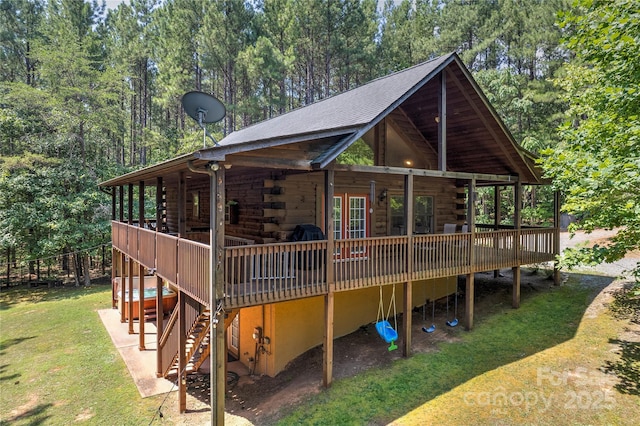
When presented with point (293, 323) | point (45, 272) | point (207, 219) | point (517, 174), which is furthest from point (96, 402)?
point (45, 272)

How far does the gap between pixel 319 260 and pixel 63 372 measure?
851 centimetres

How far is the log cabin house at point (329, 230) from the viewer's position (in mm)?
7045

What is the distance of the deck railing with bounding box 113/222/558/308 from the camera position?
7.02 metres

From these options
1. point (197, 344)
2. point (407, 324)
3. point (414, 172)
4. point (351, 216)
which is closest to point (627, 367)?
point (407, 324)

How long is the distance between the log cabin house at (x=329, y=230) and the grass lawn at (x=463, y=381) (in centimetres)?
91

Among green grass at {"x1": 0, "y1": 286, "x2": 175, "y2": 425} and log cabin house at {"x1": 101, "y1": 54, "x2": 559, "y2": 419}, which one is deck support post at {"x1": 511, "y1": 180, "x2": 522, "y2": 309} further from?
green grass at {"x1": 0, "y1": 286, "x2": 175, "y2": 425}

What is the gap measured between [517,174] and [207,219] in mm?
11469

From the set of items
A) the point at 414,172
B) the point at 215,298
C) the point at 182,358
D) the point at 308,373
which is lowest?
the point at 308,373

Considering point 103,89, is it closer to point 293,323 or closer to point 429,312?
point 293,323

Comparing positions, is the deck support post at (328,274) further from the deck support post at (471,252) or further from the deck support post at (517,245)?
the deck support post at (517,245)

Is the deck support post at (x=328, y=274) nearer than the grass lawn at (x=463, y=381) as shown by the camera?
No

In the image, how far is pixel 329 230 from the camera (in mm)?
7934

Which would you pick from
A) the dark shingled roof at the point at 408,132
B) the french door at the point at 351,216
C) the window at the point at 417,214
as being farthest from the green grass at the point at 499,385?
the dark shingled roof at the point at 408,132

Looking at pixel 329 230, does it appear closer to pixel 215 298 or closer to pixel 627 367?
pixel 215 298
